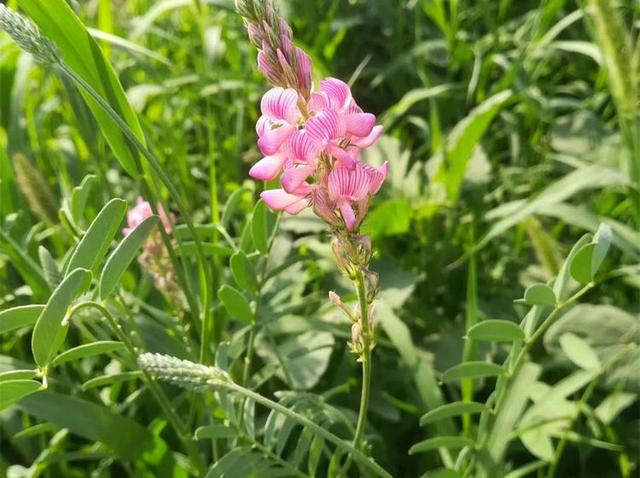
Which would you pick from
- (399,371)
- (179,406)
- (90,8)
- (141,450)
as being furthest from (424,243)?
(90,8)

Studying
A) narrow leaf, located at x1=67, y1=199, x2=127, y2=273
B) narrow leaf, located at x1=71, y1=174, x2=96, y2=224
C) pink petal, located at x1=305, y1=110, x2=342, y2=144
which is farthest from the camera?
narrow leaf, located at x1=71, y1=174, x2=96, y2=224

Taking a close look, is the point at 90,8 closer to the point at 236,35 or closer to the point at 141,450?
the point at 236,35

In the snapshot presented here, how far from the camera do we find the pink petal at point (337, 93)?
740 millimetres

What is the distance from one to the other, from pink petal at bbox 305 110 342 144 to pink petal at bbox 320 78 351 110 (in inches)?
0.9

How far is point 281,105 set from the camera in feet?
2.42

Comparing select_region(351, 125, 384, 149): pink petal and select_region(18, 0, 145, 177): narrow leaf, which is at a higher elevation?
select_region(18, 0, 145, 177): narrow leaf

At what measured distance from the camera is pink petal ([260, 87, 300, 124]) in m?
0.73

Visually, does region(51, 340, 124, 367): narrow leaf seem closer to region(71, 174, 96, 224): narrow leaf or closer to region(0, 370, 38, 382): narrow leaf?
region(0, 370, 38, 382): narrow leaf

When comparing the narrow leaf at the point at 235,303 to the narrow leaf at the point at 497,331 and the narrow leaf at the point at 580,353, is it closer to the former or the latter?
the narrow leaf at the point at 497,331

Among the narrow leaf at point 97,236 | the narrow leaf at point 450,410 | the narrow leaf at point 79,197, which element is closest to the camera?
the narrow leaf at point 97,236

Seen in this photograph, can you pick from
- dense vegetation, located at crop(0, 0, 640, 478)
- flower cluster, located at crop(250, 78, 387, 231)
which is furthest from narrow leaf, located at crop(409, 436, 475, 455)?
flower cluster, located at crop(250, 78, 387, 231)

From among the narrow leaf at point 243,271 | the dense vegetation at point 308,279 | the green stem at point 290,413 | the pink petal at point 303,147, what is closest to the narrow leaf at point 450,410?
the dense vegetation at point 308,279

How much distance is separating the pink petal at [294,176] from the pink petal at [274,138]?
22mm

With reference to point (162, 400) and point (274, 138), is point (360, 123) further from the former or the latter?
point (162, 400)
